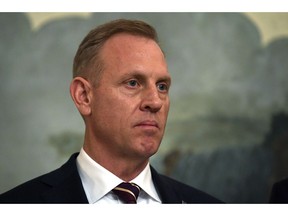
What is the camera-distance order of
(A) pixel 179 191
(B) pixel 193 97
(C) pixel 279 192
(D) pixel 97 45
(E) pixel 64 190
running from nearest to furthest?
1. (E) pixel 64 190
2. (D) pixel 97 45
3. (A) pixel 179 191
4. (C) pixel 279 192
5. (B) pixel 193 97

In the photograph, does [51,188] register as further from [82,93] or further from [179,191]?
[179,191]

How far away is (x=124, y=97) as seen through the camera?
9.51 feet

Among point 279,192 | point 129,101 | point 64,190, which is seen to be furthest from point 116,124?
point 279,192

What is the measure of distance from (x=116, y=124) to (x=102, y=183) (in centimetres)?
35

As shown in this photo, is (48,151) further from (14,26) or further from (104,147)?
(14,26)

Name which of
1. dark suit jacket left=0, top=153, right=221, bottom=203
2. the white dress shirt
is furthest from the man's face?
dark suit jacket left=0, top=153, right=221, bottom=203

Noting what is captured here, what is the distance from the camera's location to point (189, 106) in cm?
363

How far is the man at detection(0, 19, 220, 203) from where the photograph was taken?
9.45 feet

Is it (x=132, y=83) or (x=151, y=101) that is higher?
(x=132, y=83)

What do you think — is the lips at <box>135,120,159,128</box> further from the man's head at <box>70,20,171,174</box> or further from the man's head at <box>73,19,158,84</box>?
the man's head at <box>73,19,158,84</box>

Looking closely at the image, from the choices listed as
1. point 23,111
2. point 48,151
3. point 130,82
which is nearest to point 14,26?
point 23,111

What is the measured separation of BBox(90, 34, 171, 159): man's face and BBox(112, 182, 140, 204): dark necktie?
0.18 m

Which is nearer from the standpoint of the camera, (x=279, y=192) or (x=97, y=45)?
(x=97, y=45)

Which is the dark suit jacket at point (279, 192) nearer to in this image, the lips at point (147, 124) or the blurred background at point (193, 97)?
the blurred background at point (193, 97)
